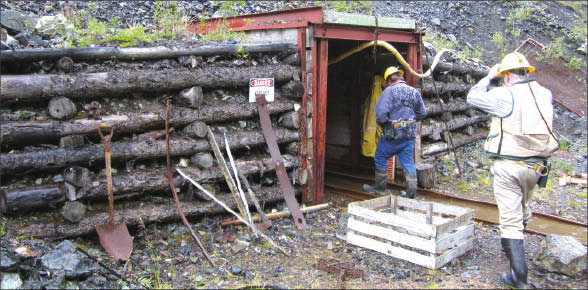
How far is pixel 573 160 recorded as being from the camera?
9.73 m

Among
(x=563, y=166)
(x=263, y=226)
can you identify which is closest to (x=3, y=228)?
(x=263, y=226)

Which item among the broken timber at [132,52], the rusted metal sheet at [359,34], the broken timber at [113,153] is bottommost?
the broken timber at [113,153]

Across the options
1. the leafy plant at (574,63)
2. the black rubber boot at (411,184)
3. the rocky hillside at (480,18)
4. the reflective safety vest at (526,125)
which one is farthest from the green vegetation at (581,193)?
the leafy plant at (574,63)

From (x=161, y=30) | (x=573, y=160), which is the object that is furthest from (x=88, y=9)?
(x=573, y=160)

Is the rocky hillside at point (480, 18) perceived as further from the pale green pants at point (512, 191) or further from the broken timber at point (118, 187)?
the pale green pants at point (512, 191)

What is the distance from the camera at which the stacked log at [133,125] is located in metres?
4.61

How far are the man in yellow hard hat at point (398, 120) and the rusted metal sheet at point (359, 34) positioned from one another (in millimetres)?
757

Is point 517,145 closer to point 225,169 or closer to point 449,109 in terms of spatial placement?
point 225,169

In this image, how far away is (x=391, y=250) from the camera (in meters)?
5.02

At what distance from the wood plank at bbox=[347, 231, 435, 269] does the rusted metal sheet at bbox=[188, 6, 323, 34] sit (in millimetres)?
3032

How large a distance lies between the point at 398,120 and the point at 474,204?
1.79 m

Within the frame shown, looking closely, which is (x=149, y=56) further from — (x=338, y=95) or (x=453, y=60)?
(x=453, y=60)

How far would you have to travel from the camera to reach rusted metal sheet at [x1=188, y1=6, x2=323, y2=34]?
6457 millimetres

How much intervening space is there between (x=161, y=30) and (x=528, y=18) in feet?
47.8
